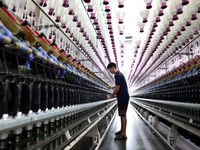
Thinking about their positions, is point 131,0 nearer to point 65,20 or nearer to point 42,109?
point 65,20

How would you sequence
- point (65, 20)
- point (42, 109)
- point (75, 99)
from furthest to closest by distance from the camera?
point (65, 20) < point (75, 99) < point (42, 109)

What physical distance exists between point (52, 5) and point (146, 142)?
10.8 ft

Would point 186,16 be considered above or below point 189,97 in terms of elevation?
above

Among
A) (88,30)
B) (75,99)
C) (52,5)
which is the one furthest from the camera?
(88,30)

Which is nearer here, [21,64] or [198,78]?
[21,64]

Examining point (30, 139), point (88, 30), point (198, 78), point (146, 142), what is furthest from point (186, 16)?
point (30, 139)

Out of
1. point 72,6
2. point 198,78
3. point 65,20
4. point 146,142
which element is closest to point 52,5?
point 72,6

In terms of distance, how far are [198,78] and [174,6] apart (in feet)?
3.65

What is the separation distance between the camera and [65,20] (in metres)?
2.95

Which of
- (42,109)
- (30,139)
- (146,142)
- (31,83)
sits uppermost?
(31,83)

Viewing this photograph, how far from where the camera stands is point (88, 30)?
12.3 feet

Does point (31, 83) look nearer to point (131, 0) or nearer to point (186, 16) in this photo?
point (186, 16)

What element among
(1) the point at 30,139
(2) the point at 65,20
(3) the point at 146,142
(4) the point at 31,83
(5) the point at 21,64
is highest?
(2) the point at 65,20

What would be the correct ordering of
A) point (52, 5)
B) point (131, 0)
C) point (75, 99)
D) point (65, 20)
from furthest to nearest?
point (131, 0)
point (65, 20)
point (52, 5)
point (75, 99)
